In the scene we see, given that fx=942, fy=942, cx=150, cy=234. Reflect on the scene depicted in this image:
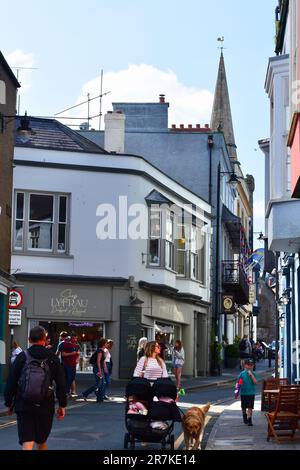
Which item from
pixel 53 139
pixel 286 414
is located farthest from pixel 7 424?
pixel 53 139

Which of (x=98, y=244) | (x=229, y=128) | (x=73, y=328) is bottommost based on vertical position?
(x=73, y=328)

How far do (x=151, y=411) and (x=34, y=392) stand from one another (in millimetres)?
3756

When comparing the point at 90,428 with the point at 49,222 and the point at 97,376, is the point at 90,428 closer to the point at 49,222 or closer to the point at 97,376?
the point at 97,376

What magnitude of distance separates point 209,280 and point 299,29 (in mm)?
29962

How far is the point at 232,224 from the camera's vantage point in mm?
47562

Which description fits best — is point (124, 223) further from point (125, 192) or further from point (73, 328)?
point (73, 328)

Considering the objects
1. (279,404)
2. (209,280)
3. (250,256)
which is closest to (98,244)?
(209,280)

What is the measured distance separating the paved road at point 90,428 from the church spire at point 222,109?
4350cm

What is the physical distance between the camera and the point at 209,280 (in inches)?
1681

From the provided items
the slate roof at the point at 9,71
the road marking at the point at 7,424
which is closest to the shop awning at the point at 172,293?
the slate roof at the point at 9,71

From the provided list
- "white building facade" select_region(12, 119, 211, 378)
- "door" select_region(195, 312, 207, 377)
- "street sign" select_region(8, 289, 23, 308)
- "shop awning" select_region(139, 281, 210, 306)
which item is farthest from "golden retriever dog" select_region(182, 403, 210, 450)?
"door" select_region(195, 312, 207, 377)

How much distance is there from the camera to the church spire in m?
67.2

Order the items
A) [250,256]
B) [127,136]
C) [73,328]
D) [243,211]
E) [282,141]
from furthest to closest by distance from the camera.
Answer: [243,211]
[250,256]
[127,136]
[73,328]
[282,141]
